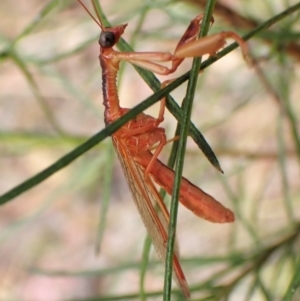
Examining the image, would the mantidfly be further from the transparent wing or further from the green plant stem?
the green plant stem

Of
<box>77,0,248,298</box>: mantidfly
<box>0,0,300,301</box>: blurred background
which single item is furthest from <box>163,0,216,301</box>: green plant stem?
<box>0,0,300,301</box>: blurred background

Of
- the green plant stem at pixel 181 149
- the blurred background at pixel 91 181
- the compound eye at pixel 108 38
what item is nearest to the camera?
the green plant stem at pixel 181 149

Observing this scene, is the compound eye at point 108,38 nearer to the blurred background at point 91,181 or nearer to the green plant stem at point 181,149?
the green plant stem at point 181,149

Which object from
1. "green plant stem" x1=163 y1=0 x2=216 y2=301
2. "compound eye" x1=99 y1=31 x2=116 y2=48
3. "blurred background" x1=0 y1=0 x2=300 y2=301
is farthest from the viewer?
"blurred background" x1=0 y1=0 x2=300 y2=301

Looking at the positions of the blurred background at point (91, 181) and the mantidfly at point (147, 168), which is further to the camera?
the blurred background at point (91, 181)

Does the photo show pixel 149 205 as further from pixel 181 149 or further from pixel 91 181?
pixel 91 181

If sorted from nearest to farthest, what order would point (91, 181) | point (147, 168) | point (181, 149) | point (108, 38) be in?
1. point (181, 149)
2. point (108, 38)
3. point (147, 168)
4. point (91, 181)

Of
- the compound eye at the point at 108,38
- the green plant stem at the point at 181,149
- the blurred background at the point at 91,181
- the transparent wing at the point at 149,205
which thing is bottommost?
the green plant stem at the point at 181,149

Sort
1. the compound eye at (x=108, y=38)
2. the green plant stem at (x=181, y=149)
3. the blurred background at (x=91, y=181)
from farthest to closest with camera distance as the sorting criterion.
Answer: the blurred background at (x=91, y=181)
the compound eye at (x=108, y=38)
the green plant stem at (x=181, y=149)

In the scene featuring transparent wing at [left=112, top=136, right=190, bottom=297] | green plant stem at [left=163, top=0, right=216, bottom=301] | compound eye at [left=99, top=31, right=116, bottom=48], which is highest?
compound eye at [left=99, top=31, right=116, bottom=48]

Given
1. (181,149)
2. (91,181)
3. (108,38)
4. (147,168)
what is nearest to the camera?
(181,149)

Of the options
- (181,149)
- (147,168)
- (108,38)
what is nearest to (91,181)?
(147,168)

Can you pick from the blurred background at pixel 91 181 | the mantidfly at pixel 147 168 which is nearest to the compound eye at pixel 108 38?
the mantidfly at pixel 147 168
